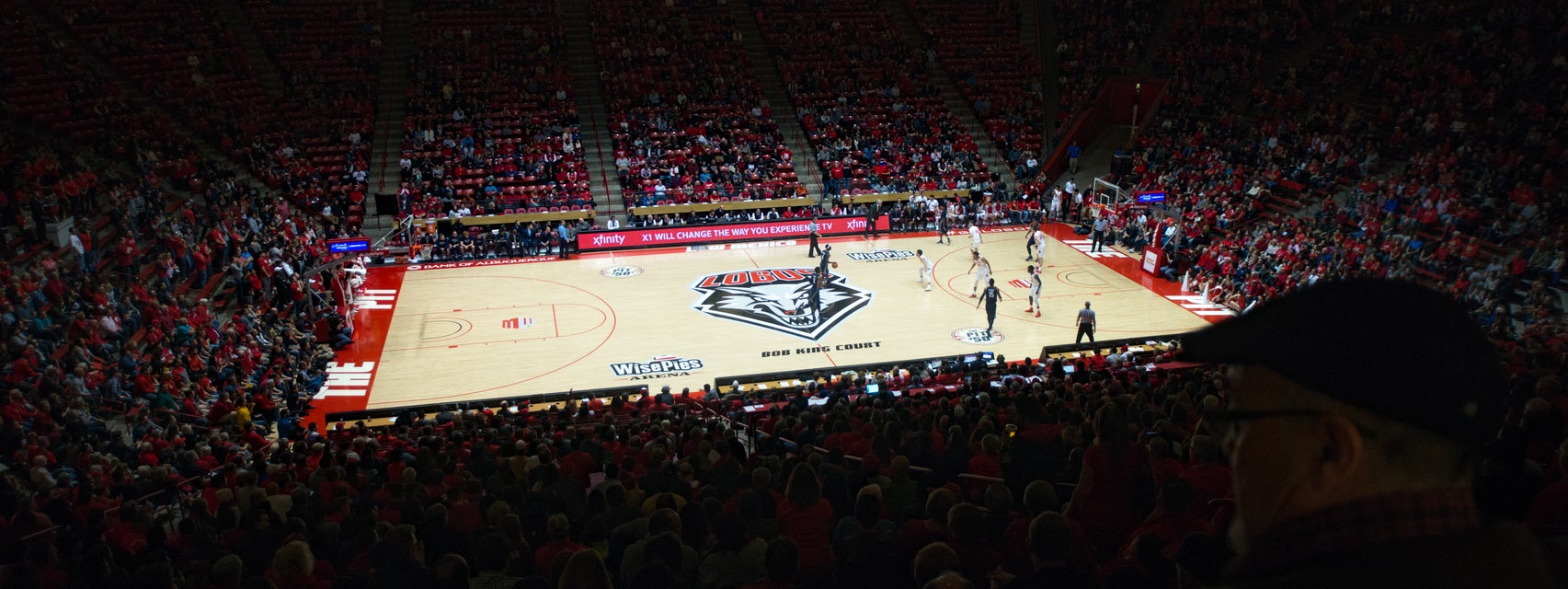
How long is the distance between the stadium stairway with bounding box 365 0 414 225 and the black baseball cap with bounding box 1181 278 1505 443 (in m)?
33.9

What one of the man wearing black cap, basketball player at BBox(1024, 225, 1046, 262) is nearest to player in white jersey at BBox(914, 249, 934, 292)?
basketball player at BBox(1024, 225, 1046, 262)

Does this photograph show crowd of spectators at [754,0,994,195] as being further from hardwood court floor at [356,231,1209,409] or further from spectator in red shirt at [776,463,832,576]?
spectator in red shirt at [776,463,832,576]

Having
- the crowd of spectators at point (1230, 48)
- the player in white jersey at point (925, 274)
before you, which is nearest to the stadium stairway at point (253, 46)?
the player in white jersey at point (925, 274)

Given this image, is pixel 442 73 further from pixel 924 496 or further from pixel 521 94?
pixel 924 496

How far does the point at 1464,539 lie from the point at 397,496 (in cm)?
953

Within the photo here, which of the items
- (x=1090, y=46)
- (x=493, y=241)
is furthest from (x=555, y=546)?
(x=1090, y=46)

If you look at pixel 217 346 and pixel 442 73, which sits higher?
pixel 442 73

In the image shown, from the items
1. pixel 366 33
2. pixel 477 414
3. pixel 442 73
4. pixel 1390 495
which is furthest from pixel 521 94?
pixel 1390 495

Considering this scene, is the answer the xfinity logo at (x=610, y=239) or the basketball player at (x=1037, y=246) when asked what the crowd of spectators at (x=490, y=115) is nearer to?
the xfinity logo at (x=610, y=239)

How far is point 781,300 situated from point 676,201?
10454 millimetres

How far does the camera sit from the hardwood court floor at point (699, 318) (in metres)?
21.2

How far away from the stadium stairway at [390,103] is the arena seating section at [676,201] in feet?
2.40

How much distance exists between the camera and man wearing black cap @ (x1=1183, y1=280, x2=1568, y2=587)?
4.60ft

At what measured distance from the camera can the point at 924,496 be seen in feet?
28.1
